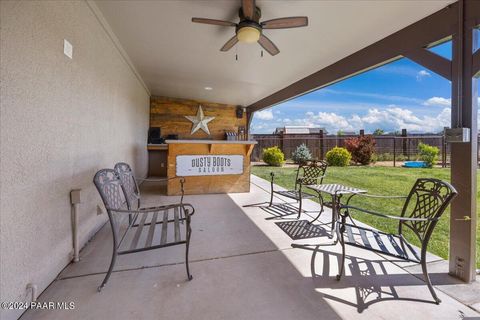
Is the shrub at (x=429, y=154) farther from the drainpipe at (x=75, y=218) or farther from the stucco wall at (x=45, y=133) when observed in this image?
the drainpipe at (x=75, y=218)

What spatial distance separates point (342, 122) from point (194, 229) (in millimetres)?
25939

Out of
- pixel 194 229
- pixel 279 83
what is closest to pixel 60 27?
pixel 194 229

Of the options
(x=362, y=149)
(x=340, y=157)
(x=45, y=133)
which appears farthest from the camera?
(x=362, y=149)

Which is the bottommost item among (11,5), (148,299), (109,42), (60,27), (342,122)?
(148,299)

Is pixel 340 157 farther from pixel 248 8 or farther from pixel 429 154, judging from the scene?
pixel 248 8

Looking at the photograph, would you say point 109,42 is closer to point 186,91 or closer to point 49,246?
point 49,246

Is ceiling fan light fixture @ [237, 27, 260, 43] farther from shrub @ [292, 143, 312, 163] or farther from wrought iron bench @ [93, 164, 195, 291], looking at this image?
shrub @ [292, 143, 312, 163]

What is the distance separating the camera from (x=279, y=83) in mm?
4941

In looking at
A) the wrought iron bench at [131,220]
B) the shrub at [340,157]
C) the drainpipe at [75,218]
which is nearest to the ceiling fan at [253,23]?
the wrought iron bench at [131,220]

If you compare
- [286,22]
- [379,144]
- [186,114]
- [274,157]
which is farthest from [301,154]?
[286,22]

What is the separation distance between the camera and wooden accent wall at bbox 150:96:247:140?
21.7 ft

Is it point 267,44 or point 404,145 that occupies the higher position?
point 267,44

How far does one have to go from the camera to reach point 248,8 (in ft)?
7.02

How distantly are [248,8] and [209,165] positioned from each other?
9.78 feet
